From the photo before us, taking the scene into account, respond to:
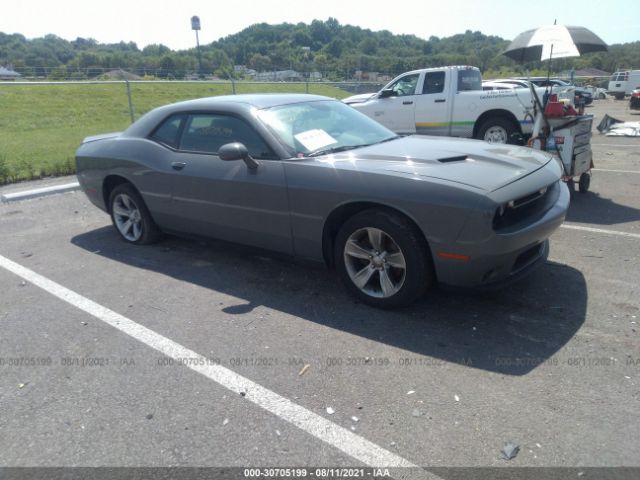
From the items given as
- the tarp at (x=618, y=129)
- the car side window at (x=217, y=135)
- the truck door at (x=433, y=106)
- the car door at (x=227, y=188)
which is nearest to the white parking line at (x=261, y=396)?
the car door at (x=227, y=188)

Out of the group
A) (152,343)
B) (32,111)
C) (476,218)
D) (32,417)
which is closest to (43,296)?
(152,343)

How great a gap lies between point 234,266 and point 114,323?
1329mm

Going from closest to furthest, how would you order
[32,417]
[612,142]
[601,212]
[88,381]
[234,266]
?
[32,417] → [88,381] → [234,266] → [601,212] → [612,142]

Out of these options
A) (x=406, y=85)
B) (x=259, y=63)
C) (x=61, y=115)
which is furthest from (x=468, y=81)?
(x=259, y=63)

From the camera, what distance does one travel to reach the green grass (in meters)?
9.72

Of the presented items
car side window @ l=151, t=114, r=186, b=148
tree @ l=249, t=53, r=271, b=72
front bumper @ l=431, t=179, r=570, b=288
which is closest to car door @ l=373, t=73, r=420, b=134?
car side window @ l=151, t=114, r=186, b=148

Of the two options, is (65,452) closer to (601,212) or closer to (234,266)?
(234,266)

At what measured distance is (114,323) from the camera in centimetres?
375

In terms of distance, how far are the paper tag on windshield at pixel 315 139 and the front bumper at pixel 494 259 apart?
4.50 ft

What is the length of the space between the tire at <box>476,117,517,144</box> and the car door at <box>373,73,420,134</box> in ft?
4.86

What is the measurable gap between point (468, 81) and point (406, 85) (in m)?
1.30

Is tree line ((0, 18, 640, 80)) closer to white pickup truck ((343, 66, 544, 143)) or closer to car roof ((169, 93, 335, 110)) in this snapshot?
white pickup truck ((343, 66, 544, 143))

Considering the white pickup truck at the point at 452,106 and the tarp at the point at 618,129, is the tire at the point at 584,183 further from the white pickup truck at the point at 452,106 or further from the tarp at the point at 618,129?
the tarp at the point at 618,129

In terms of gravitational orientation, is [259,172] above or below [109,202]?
above
